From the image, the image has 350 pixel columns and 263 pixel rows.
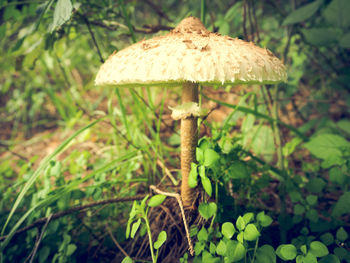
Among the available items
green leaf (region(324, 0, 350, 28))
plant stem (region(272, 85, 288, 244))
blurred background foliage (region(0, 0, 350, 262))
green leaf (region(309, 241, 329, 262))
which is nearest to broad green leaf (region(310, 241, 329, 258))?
green leaf (region(309, 241, 329, 262))

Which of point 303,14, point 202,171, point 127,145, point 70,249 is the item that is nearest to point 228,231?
point 202,171

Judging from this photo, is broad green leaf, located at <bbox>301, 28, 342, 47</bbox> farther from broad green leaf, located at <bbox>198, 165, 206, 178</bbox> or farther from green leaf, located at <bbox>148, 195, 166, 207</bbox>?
green leaf, located at <bbox>148, 195, 166, 207</bbox>

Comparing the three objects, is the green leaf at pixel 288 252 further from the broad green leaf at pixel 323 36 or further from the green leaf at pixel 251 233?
the broad green leaf at pixel 323 36

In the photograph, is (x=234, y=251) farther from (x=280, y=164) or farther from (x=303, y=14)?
(x=303, y=14)

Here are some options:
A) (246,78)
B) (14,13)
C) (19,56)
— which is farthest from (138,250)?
(14,13)

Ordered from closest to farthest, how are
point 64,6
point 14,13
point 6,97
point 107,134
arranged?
point 64,6 < point 14,13 < point 107,134 < point 6,97

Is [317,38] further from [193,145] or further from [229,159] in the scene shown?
[193,145]
